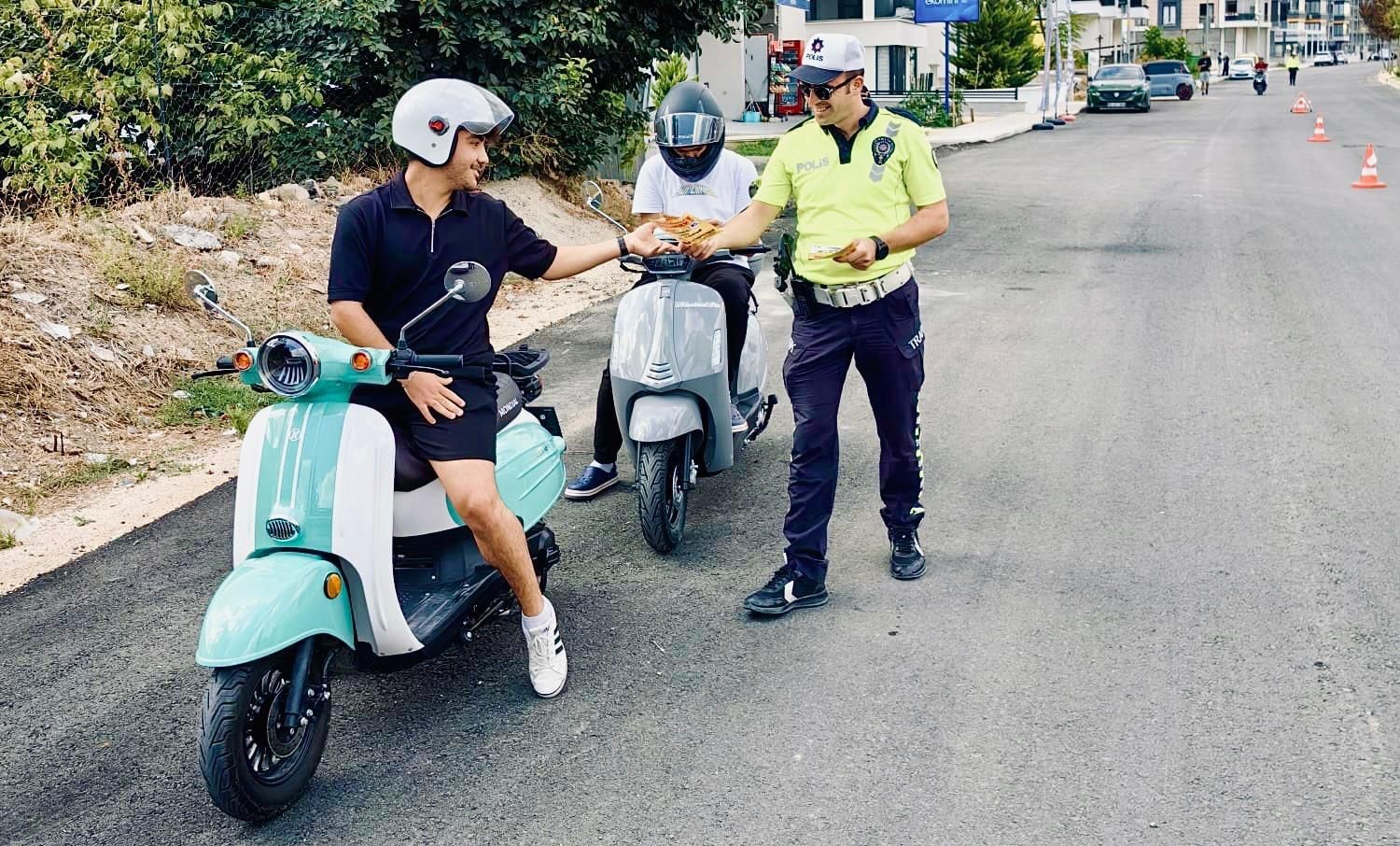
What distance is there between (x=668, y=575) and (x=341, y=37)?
9453 mm

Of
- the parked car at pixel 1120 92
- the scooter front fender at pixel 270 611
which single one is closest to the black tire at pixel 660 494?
the scooter front fender at pixel 270 611

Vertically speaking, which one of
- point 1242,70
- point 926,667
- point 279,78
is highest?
point 1242,70

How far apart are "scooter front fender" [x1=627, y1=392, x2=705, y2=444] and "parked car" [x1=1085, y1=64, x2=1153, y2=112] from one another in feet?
138

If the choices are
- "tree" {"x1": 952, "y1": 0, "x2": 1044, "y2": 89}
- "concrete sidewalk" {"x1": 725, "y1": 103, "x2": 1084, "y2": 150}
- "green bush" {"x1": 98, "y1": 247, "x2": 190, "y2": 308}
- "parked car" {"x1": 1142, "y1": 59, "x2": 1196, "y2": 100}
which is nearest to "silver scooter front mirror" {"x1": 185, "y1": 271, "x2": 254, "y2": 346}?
"green bush" {"x1": 98, "y1": 247, "x2": 190, "y2": 308}

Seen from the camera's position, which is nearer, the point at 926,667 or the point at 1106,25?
the point at 926,667

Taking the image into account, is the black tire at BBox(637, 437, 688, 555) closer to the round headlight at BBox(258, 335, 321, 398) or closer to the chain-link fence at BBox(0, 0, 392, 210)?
the round headlight at BBox(258, 335, 321, 398)

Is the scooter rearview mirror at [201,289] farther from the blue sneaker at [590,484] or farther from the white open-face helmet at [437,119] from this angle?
the blue sneaker at [590,484]

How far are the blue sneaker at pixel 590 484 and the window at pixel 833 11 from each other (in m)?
46.2

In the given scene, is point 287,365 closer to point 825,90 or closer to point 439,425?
point 439,425

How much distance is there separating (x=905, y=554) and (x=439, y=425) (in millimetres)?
2130

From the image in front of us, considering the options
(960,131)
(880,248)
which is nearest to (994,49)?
(960,131)

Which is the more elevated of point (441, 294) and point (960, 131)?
point (960, 131)

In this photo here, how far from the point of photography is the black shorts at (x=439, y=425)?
4.25m

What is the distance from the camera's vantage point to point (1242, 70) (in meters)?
89.9
